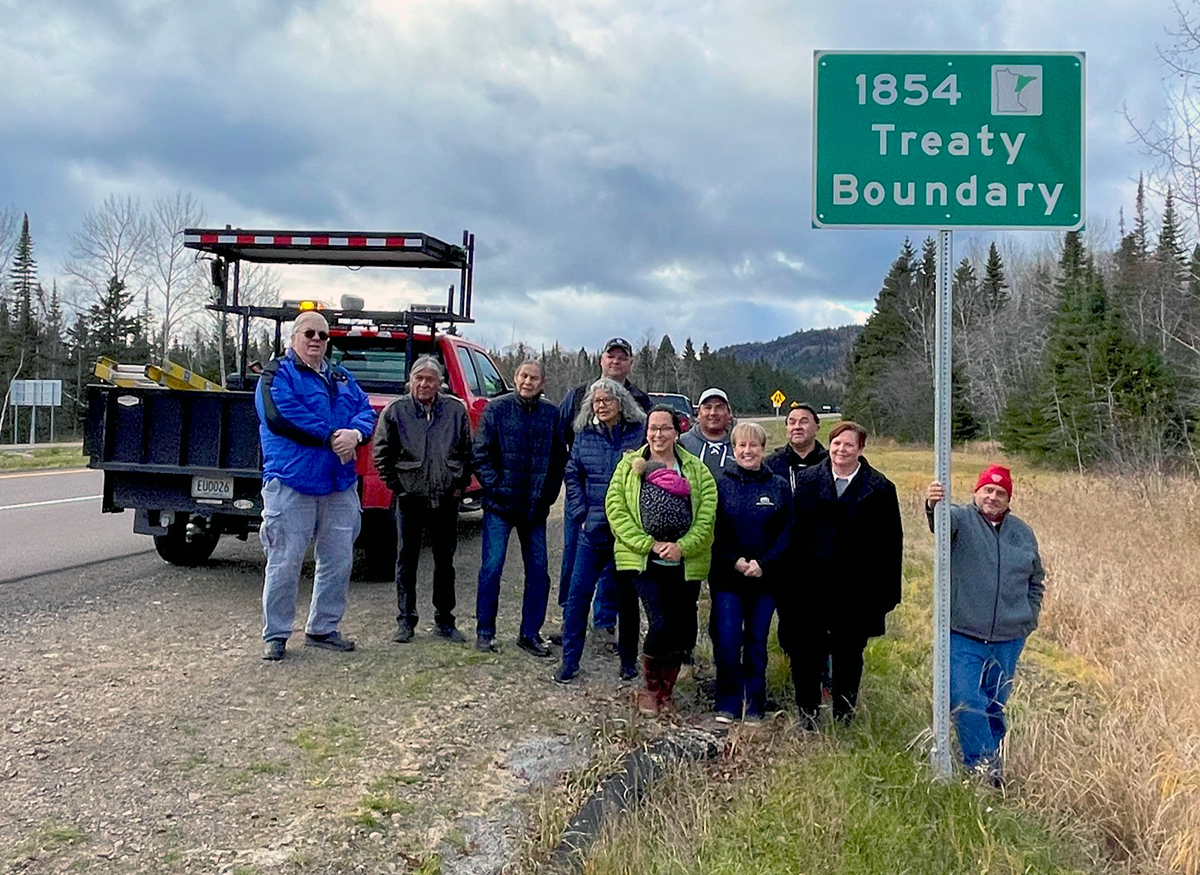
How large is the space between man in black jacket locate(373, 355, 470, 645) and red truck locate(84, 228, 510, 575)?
50 centimetres

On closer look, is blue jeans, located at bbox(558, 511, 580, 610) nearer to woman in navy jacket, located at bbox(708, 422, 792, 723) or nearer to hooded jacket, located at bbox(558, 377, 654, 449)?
hooded jacket, located at bbox(558, 377, 654, 449)

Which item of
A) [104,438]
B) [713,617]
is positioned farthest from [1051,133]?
[104,438]

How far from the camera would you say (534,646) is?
602cm

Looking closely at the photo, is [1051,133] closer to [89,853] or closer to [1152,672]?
[1152,672]

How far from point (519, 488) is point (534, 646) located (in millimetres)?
989

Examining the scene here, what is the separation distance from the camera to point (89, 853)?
3.25m

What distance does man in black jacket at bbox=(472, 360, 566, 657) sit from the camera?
5906mm

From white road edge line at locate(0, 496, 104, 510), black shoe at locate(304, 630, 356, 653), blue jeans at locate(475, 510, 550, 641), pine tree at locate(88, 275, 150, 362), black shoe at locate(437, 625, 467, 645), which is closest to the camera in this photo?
black shoe at locate(304, 630, 356, 653)

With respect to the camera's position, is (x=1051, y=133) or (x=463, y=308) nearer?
(x=1051, y=133)

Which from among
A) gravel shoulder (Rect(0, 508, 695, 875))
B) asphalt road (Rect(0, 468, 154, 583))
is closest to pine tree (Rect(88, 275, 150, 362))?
asphalt road (Rect(0, 468, 154, 583))

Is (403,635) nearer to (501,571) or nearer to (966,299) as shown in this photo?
(501,571)

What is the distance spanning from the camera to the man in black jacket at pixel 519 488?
19.4ft

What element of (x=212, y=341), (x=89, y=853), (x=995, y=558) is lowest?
(x=89, y=853)

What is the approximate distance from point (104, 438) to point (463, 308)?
304 centimetres
